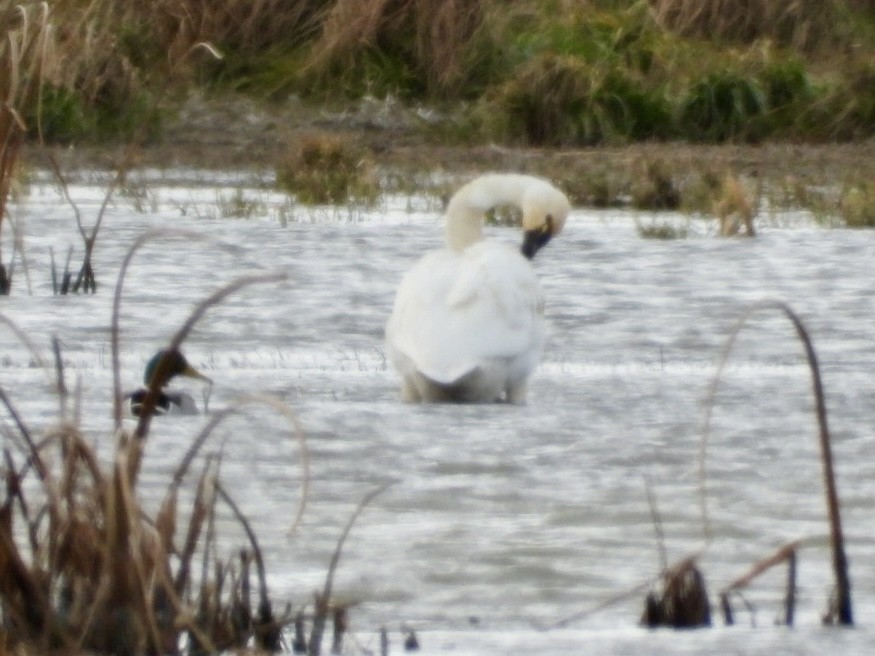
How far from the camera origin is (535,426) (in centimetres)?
627

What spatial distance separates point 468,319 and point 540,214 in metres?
1.41

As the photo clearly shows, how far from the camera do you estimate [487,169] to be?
16750mm

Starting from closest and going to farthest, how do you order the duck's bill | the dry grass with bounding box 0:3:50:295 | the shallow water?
the shallow water < the dry grass with bounding box 0:3:50:295 < the duck's bill

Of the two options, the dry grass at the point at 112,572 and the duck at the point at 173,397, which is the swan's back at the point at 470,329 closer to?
the duck at the point at 173,397

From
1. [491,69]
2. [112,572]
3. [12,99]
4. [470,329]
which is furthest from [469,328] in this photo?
[491,69]

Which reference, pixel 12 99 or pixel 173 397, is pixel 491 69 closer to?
pixel 173 397

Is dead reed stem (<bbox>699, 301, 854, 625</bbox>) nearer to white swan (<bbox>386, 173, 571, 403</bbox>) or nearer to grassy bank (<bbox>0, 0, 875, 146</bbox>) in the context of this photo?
white swan (<bbox>386, 173, 571, 403</bbox>)

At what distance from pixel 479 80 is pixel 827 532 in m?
15.3

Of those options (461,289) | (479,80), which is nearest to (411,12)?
(479,80)

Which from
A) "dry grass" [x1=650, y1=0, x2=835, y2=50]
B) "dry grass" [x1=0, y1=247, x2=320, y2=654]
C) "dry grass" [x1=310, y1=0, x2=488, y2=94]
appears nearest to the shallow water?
"dry grass" [x1=0, y1=247, x2=320, y2=654]

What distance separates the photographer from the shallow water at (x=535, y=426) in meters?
4.22

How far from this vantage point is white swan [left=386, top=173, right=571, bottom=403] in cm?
677

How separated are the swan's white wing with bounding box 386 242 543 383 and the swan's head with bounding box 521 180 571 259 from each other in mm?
1054

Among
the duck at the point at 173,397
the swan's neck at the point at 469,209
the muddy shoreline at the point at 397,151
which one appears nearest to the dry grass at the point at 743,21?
the muddy shoreline at the point at 397,151
